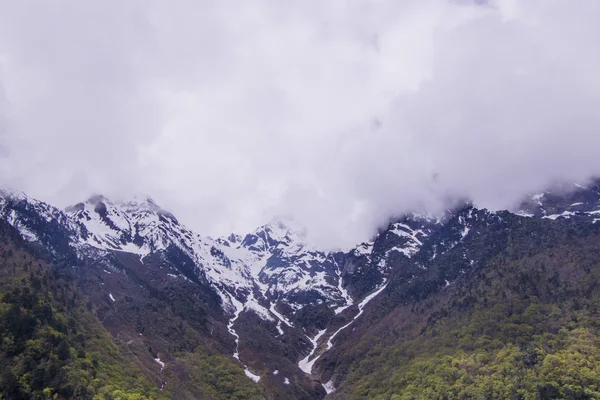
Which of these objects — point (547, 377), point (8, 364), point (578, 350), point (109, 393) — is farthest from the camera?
point (578, 350)

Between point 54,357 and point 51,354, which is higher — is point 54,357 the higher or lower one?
the lower one

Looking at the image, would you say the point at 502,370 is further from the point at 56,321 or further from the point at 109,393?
the point at 56,321

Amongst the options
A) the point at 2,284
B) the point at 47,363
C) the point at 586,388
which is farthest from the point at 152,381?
the point at 586,388

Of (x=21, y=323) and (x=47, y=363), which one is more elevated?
(x=21, y=323)

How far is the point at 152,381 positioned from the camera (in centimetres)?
19025

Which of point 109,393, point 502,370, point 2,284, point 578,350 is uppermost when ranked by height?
point 578,350

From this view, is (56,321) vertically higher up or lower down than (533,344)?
lower down

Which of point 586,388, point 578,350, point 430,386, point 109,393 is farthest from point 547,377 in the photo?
point 109,393

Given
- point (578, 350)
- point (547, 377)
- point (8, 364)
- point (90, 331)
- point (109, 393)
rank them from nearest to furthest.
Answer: point (8, 364)
point (109, 393)
point (547, 377)
point (578, 350)
point (90, 331)

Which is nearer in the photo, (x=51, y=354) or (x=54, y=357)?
(x=54, y=357)

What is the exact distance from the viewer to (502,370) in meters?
185

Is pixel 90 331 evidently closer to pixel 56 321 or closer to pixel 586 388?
pixel 56 321

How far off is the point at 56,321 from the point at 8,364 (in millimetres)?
36916

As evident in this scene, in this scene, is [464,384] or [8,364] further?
[464,384]
